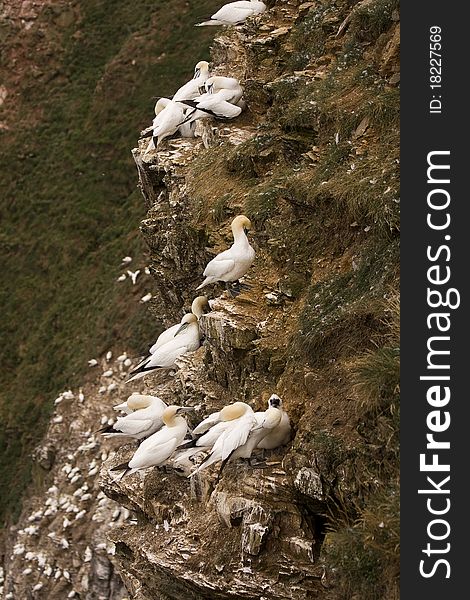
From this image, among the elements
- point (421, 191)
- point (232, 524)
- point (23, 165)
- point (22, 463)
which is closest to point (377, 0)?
point (421, 191)

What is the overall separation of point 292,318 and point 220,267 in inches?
46.3

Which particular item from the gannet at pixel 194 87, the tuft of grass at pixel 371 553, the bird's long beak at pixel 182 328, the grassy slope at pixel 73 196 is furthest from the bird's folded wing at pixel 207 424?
the grassy slope at pixel 73 196

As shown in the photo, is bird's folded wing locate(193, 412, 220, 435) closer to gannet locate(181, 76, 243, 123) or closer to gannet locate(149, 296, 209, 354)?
gannet locate(149, 296, 209, 354)

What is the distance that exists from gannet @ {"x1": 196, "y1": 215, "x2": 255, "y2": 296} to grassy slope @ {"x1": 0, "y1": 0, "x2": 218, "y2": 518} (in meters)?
22.0

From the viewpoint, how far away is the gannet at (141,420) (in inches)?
413

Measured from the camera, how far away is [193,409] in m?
10.5

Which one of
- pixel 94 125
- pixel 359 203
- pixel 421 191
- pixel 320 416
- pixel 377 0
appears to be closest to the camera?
pixel 421 191

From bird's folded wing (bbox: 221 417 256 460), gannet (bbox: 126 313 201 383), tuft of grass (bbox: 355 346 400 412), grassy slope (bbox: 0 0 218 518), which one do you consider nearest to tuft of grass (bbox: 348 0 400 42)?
gannet (bbox: 126 313 201 383)

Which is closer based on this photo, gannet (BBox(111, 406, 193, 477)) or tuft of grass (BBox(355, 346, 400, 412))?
tuft of grass (BBox(355, 346, 400, 412))

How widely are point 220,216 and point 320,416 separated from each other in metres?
5.08

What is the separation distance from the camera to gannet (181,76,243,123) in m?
14.3

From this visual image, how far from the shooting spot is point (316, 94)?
12.6 m

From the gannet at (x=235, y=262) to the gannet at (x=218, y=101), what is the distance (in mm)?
3703

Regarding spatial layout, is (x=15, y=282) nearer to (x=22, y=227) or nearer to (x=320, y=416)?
(x=22, y=227)
